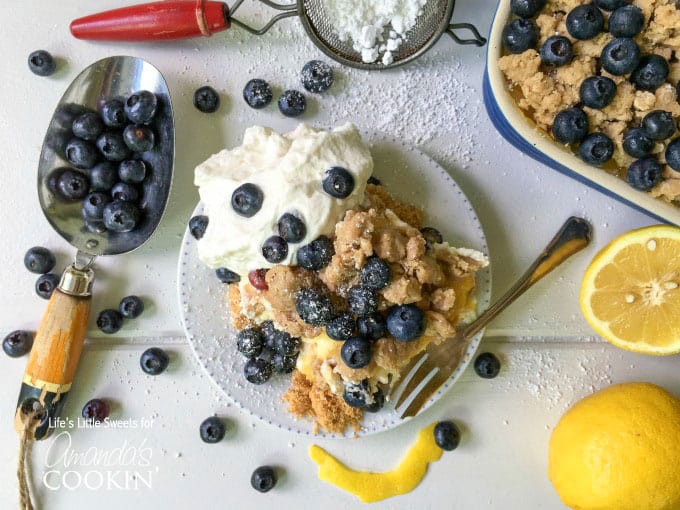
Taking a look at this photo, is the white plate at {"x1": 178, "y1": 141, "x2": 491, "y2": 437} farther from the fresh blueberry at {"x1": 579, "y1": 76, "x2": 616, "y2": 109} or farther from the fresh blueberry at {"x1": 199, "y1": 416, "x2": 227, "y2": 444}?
the fresh blueberry at {"x1": 579, "y1": 76, "x2": 616, "y2": 109}

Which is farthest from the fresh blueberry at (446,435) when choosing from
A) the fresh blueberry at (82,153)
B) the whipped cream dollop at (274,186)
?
the fresh blueberry at (82,153)

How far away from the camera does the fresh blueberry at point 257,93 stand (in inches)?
56.2

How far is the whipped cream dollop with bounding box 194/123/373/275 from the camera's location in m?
1.20

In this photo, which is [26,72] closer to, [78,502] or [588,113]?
[78,502]

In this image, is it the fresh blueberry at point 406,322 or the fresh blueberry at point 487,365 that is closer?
the fresh blueberry at point 406,322

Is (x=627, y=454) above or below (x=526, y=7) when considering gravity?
below

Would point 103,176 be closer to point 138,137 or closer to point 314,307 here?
point 138,137

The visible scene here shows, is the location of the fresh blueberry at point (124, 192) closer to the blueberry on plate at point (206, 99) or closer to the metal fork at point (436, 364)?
the blueberry on plate at point (206, 99)

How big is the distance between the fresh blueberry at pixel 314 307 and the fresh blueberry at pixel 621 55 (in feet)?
2.25

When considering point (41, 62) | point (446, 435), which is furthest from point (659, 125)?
point (41, 62)

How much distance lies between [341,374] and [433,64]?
76cm

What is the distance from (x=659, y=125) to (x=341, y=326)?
2.30 feet

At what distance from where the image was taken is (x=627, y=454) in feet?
4.16

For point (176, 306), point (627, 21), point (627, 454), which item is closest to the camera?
point (627, 21)
